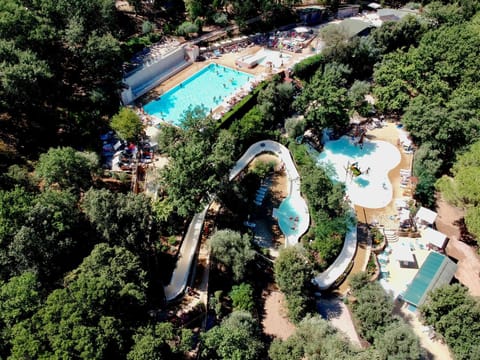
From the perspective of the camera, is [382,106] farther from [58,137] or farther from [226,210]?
[58,137]

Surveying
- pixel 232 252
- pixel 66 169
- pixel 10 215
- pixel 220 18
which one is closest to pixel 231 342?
pixel 232 252

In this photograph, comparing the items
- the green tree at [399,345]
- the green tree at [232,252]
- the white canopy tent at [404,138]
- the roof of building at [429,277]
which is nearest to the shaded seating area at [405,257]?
the roof of building at [429,277]

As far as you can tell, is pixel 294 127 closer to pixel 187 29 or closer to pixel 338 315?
pixel 338 315

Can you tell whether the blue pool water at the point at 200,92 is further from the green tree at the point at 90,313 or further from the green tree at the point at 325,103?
the green tree at the point at 90,313

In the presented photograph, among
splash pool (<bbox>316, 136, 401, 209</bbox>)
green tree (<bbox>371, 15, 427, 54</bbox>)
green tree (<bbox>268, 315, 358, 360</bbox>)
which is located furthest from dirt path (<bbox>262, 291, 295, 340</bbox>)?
green tree (<bbox>371, 15, 427, 54</bbox>)

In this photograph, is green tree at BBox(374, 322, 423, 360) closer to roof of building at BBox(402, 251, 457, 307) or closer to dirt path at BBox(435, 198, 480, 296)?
roof of building at BBox(402, 251, 457, 307)
